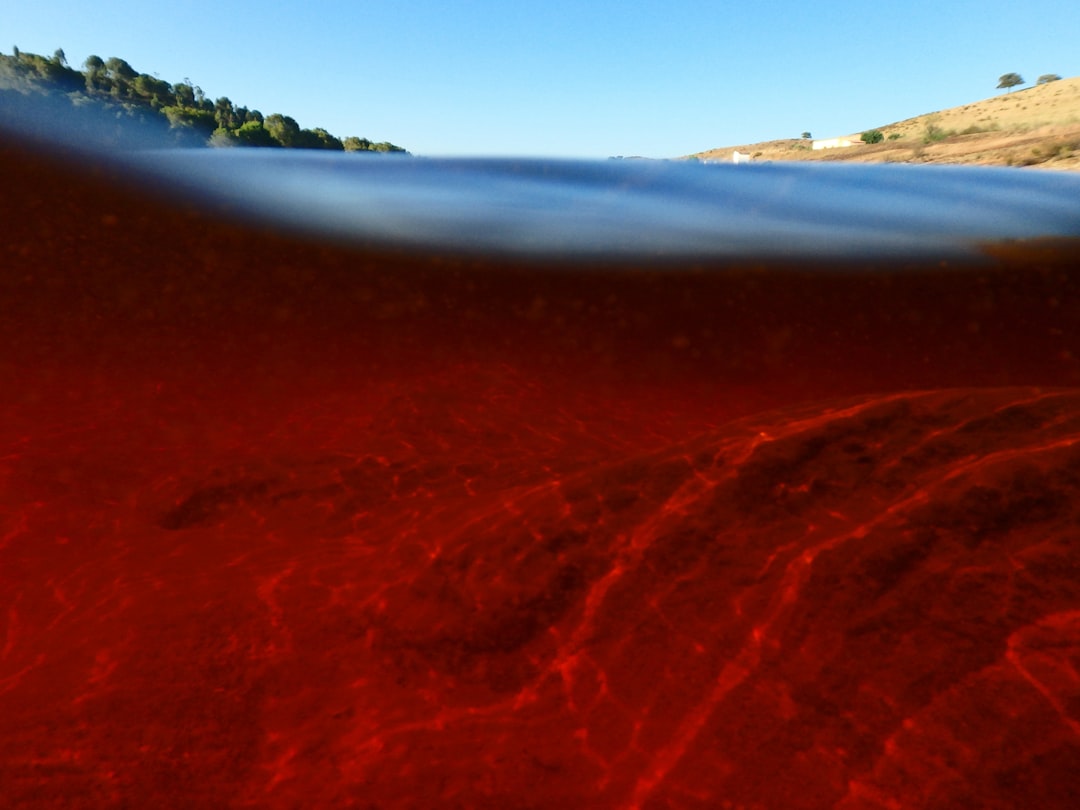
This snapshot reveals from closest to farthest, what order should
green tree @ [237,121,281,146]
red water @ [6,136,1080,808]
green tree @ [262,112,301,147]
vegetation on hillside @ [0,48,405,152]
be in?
red water @ [6,136,1080,808] < vegetation on hillside @ [0,48,405,152] < green tree @ [237,121,281,146] < green tree @ [262,112,301,147]

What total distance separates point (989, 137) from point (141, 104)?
94.5ft

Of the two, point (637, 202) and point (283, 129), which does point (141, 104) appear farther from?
point (637, 202)

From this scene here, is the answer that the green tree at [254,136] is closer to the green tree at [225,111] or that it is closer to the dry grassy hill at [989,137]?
the green tree at [225,111]

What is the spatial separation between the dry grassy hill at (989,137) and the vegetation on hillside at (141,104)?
15142 mm

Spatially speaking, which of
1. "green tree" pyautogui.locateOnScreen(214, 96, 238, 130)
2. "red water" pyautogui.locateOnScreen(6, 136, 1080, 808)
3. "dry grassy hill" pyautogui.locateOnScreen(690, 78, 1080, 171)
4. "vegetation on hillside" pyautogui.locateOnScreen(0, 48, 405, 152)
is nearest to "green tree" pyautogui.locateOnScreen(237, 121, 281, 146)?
"vegetation on hillside" pyautogui.locateOnScreen(0, 48, 405, 152)

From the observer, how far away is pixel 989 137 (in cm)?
1284

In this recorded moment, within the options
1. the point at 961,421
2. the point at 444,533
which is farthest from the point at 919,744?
the point at 444,533

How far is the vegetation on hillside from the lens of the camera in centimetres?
1781

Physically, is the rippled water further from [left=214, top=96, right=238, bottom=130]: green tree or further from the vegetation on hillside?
[left=214, top=96, right=238, bottom=130]: green tree

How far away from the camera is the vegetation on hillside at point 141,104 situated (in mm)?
17812

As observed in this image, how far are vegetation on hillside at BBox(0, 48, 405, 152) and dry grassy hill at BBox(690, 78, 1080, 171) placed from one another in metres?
15.1

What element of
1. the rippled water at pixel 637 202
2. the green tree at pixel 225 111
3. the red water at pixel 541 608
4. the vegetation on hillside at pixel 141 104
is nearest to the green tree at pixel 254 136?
the vegetation on hillside at pixel 141 104

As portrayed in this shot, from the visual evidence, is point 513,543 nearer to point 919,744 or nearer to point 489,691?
point 489,691

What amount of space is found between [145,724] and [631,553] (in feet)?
6.25
